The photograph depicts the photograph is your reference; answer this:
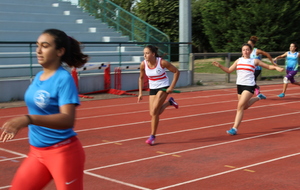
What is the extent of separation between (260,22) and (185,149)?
26920 mm

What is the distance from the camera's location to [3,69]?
16359 millimetres

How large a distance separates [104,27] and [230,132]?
52.0ft

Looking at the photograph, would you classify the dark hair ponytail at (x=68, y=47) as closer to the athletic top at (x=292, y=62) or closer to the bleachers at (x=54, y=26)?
the athletic top at (x=292, y=62)

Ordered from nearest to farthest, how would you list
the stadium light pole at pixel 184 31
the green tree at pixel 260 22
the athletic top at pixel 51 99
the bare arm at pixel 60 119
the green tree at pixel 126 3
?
the bare arm at pixel 60 119
the athletic top at pixel 51 99
the stadium light pole at pixel 184 31
the green tree at pixel 260 22
the green tree at pixel 126 3

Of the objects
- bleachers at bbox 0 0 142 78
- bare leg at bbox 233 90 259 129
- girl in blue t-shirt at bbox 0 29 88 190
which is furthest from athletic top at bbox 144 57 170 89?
bleachers at bbox 0 0 142 78

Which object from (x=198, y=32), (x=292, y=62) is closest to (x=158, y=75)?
(x=292, y=62)

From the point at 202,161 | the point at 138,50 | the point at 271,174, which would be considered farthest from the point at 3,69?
the point at 271,174

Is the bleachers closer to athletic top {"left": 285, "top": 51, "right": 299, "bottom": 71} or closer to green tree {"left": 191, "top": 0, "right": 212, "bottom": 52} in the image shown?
athletic top {"left": 285, "top": 51, "right": 299, "bottom": 71}

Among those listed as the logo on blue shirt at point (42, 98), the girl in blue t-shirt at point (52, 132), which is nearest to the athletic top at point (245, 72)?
the girl in blue t-shirt at point (52, 132)

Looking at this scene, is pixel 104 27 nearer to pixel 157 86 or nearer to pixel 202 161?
pixel 157 86

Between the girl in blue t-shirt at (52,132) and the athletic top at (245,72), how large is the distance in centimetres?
665

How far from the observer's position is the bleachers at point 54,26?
19.5 m

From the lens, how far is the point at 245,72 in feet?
32.0

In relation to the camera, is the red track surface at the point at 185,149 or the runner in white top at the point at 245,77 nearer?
the red track surface at the point at 185,149
